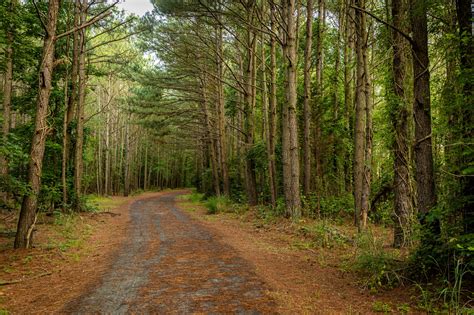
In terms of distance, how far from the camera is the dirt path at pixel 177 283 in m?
4.12

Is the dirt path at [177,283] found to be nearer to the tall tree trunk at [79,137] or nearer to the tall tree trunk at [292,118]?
the tall tree trunk at [292,118]

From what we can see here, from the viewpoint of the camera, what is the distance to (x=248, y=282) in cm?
507

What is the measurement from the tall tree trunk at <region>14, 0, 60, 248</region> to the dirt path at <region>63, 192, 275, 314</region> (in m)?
2.11

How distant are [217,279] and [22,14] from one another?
11157 millimetres

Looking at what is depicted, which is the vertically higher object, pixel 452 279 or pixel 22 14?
pixel 22 14

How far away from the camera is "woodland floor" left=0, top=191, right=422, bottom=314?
13.8ft

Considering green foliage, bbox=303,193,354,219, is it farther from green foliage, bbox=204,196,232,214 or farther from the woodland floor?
green foliage, bbox=204,196,232,214

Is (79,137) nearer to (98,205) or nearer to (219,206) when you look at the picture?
(98,205)

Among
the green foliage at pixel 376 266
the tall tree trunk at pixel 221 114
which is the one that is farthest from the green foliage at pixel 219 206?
the green foliage at pixel 376 266

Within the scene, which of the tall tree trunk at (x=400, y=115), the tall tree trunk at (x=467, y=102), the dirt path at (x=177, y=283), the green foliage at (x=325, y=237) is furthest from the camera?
the green foliage at (x=325, y=237)

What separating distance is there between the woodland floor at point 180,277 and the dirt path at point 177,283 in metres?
0.01

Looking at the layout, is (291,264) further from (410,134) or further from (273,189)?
(273,189)

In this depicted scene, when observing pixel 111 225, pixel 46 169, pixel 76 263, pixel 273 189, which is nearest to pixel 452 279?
pixel 76 263

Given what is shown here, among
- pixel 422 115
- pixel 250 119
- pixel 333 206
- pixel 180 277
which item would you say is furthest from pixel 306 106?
pixel 180 277
